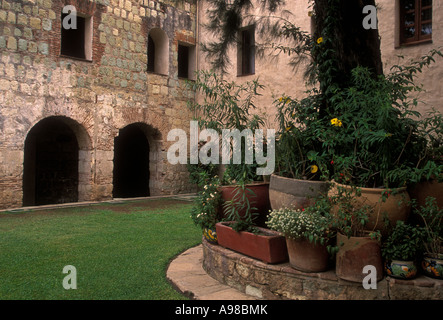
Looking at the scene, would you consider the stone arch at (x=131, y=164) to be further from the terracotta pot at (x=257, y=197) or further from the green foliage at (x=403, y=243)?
the green foliage at (x=403, y=243)

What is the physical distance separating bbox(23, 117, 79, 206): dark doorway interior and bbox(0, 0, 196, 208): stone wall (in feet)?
5.51

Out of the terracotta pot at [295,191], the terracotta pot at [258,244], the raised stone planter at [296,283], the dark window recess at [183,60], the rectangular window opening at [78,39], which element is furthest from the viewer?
the dark window recess at [183,60]

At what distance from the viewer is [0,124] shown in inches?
288

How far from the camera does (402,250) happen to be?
2383 millimetres

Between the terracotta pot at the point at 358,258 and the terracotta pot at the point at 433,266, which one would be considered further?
the terracotta pot at the point at 358,258

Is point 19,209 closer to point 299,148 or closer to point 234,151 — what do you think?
point 234,151

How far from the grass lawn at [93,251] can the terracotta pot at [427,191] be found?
1.94 meters

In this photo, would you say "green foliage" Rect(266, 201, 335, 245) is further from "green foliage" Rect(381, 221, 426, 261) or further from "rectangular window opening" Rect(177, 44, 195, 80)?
"rectangular window opening" Rect(177, 44, 195, 80)

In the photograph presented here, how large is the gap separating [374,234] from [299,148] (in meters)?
1.07

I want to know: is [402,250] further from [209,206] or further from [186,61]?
[186,61]

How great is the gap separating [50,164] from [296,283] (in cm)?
919

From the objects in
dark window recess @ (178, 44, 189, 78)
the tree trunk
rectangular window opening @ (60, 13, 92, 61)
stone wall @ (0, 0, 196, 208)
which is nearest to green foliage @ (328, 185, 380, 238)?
the tree trunk

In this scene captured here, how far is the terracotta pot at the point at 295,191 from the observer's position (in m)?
2.95

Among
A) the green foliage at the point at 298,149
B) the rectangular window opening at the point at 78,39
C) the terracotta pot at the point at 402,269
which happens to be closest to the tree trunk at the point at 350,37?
the green foliage at the point at 298,149
